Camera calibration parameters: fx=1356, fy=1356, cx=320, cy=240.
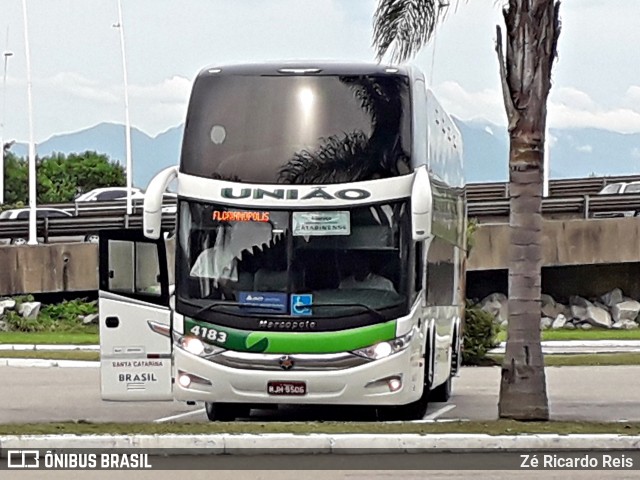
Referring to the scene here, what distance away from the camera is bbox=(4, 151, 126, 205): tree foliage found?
84.4 meters

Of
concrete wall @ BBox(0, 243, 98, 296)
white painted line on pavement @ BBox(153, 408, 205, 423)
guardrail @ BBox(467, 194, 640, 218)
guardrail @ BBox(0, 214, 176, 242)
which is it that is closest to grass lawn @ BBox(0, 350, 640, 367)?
concrete wall @ BBox(0, 243, 98, 296)

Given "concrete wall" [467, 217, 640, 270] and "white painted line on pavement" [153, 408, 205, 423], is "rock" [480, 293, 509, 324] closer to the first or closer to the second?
"concrete wall" [467, 217, 640, 270]

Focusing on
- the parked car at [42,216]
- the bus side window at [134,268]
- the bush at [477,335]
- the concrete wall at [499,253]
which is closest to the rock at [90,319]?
the concrete wall at [499,253]

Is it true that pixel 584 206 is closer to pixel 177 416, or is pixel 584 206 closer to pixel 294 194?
pixel 177 416

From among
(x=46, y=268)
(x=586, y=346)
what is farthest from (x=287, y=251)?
(x=46, y=268)

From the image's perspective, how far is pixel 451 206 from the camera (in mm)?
19844

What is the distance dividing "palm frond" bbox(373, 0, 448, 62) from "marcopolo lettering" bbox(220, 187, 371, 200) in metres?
2.00

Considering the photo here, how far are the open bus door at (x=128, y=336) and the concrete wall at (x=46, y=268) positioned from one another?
18659mm

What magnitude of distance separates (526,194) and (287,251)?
278 cm

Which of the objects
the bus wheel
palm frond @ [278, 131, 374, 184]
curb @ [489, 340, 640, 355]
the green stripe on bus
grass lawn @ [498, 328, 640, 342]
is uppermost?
palm frond @ [278, 131, 374, 184]

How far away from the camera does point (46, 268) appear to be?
113ft

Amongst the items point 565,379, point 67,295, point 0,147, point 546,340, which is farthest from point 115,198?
point 565,379

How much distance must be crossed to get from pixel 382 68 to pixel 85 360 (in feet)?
45.2

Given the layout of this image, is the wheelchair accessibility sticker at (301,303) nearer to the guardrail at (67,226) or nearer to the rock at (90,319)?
the rock at (90,319)
